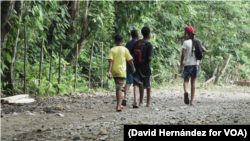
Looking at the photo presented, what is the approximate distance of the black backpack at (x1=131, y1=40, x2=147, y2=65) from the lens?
761 cm

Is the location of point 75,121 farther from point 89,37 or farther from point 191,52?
point 89,37

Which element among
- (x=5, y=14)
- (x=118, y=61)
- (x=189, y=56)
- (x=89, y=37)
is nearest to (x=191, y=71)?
(x=189, y=56)

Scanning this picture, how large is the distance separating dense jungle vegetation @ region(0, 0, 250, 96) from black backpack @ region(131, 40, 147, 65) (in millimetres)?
2808

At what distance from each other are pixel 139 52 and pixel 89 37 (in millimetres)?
5786

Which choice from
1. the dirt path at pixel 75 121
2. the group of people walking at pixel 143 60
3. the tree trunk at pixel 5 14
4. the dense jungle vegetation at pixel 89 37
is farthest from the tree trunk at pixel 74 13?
the group of people walking at pixel 143 60

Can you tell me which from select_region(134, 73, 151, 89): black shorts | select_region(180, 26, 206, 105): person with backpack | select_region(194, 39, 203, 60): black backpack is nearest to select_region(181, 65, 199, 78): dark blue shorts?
select_region(180, 26, 206, 105): person with backpack

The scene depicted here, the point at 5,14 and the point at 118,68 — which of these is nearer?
the point at 118,68

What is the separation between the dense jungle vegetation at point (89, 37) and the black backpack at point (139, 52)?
9.21 feet

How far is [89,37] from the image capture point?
42.9 ft

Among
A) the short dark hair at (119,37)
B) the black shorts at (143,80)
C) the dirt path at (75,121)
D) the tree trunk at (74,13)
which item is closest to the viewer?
the dirt path at (75,121)

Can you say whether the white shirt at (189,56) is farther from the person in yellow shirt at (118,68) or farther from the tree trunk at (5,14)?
the tree trunk at (5,14)

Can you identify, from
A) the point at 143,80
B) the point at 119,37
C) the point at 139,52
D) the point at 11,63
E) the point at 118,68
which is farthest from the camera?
the point at 11,63

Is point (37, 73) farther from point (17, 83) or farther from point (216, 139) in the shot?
point (216, 139)

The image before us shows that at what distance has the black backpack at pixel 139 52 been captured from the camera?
7.61 metres
